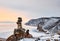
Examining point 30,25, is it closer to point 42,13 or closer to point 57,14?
point 42,13

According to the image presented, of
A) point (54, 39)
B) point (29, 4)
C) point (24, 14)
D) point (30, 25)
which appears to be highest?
point (29, 4)

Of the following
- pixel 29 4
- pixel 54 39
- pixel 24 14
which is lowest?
pixel 54 39

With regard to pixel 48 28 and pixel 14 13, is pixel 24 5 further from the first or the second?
pixel 48 28

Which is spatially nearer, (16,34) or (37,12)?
(16,34)

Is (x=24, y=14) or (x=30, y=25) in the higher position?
(x=24, y=14)

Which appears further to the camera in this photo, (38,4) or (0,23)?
(38,4)

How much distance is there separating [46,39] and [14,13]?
839 millimetres

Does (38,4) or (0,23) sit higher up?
(38,4)

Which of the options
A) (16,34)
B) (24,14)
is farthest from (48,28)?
(16,34)

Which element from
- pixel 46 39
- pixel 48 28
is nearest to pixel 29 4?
pixel 48 28

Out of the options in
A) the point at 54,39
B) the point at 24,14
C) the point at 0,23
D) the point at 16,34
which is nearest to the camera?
the point at 16,34

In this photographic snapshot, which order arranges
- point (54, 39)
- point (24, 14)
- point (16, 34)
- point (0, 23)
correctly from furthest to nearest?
point (24, 14) → point (0, 23) → point (54, 39) → point (16, 34)

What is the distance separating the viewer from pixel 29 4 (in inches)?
105

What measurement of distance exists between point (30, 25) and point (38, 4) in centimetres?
42
